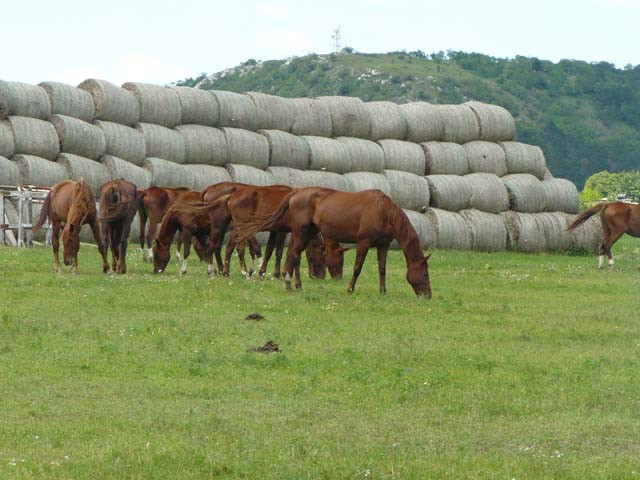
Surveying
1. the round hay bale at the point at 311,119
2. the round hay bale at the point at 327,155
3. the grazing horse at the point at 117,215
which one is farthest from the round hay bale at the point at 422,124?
the grazing horse at the point at 117,215

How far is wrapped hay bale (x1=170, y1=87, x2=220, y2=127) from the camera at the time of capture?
33.9 metres

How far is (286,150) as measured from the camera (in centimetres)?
3528

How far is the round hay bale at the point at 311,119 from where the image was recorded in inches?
1444

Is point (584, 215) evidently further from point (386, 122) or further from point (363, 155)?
point (386, 122)

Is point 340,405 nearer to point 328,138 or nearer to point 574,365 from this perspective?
point 574,365

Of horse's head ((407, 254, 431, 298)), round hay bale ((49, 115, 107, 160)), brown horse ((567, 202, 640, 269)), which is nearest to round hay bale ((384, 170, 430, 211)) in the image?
brown horse ((567, 202, 640, 269))

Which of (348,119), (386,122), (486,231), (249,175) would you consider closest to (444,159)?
(386,122)

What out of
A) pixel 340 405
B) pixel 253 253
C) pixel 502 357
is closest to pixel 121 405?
pixel 340 405

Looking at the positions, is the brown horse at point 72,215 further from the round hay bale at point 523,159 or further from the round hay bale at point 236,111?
the round hay bale at point 523,159

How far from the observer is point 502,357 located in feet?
46.9

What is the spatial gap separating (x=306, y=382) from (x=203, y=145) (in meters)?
21.8

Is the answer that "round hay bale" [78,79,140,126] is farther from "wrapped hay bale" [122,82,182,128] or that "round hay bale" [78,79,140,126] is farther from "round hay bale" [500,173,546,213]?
"round hay bale" [500,173,546,213]

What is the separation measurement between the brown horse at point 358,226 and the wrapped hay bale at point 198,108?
13.0 meters

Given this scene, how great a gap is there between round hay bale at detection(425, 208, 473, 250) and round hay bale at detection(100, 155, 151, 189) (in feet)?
28.8
